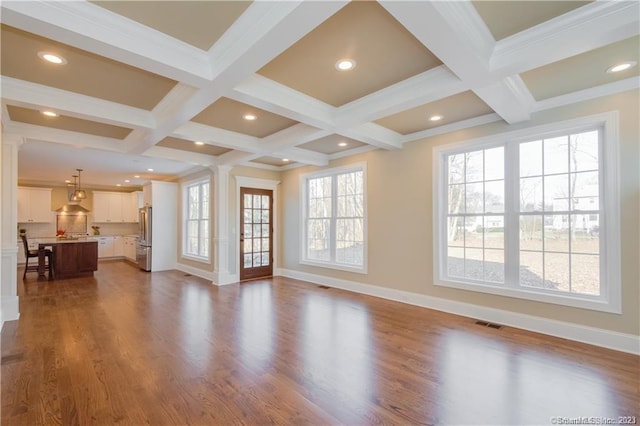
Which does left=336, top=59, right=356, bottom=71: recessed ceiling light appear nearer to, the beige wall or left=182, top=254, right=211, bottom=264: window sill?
the beige wall

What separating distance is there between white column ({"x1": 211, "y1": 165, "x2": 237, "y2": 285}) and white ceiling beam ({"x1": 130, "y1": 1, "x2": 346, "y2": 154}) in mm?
3619

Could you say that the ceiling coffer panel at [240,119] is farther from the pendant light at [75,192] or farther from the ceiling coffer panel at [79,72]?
the pendant light at [75,192]

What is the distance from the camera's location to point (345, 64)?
264 centimetres

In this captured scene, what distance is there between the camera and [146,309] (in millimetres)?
4492

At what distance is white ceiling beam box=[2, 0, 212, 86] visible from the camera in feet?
6.02

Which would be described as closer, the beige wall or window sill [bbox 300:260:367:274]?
the beige wall

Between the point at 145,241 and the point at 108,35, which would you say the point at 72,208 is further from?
the point at 108,35

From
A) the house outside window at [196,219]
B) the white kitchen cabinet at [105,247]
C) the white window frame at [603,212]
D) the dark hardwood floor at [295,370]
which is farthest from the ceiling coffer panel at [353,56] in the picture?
the white kitchen cabinet at [105,247]

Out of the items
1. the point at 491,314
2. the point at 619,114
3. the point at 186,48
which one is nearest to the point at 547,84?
the point at 619,114

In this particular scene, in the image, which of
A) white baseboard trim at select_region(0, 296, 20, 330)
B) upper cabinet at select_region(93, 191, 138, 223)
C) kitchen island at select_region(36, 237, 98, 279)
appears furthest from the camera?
upper cabinet at select_region(93, 191, 138, 223)

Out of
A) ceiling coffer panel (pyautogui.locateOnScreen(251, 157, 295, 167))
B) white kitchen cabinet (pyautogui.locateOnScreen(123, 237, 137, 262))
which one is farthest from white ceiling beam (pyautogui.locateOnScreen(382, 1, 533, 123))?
white kitchen cabinet (pyautogui.locateOnScreen(123, 237, 137, 262))

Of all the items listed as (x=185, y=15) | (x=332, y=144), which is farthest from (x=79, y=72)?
(x=332, y=144)

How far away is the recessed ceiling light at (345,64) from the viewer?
2592 millimetres

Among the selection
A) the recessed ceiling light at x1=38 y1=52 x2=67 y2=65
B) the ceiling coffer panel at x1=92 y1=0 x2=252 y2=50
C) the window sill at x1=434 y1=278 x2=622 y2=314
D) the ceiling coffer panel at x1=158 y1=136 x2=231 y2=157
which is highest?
the ceiling coffer panel at x1=92 y1=0 x2=252 y2=50
